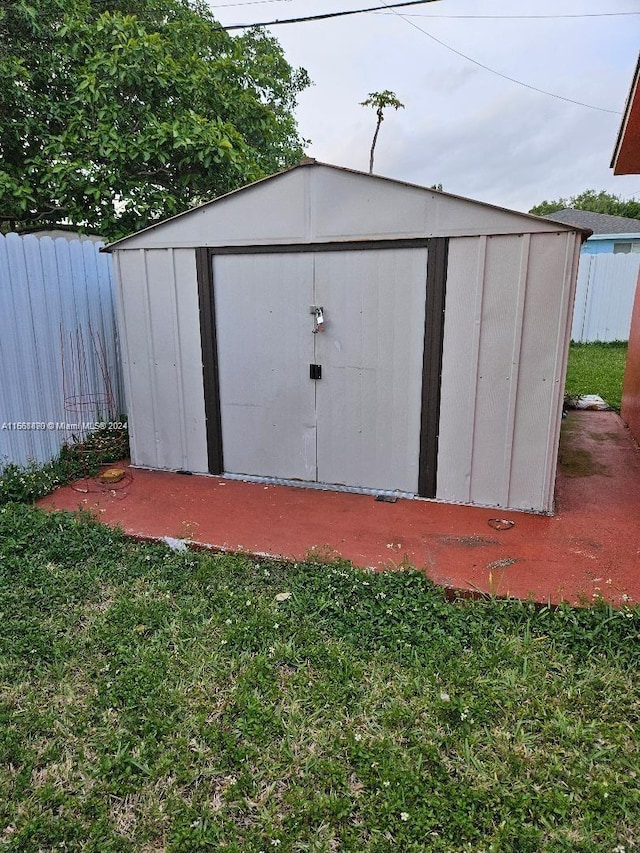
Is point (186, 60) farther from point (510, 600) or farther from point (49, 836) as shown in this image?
Answer: point (49, 836)

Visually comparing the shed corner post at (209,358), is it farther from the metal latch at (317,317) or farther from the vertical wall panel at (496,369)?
the vertical wall panel at (496,369)

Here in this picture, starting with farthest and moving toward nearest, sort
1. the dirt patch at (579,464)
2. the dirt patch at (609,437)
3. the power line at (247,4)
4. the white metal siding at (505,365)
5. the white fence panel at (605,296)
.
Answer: the white fence panel at (605,296), the power line at (247,4), the dirt patch at (609,437), the dirt patch at (579,464), the white metal siding at (505,365)

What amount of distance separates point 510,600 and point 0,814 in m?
2.20

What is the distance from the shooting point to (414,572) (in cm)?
289

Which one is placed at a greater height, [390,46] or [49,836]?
[390,46]

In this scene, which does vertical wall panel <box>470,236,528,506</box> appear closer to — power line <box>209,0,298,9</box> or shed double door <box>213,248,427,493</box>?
shed double door <box>213,248,427,493</box>

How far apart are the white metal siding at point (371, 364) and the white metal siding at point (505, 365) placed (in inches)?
9.5

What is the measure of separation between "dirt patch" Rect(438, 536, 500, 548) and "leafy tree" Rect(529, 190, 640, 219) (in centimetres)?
2978

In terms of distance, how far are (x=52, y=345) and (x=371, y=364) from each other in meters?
2.74

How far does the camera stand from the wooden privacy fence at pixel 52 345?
4199 mm

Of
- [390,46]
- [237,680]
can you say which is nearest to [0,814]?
[237,680]

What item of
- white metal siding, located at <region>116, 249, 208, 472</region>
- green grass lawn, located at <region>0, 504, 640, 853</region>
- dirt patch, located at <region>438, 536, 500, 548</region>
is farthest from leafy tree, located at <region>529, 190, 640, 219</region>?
green grass lawn, located at <region>0, 504, 640, 853</region>

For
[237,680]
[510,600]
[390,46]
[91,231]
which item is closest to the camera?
[237,680]

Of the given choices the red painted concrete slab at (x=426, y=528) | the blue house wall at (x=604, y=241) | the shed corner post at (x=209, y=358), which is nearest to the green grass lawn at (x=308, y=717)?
the red painted concrete slab at (x=426, y=528)
